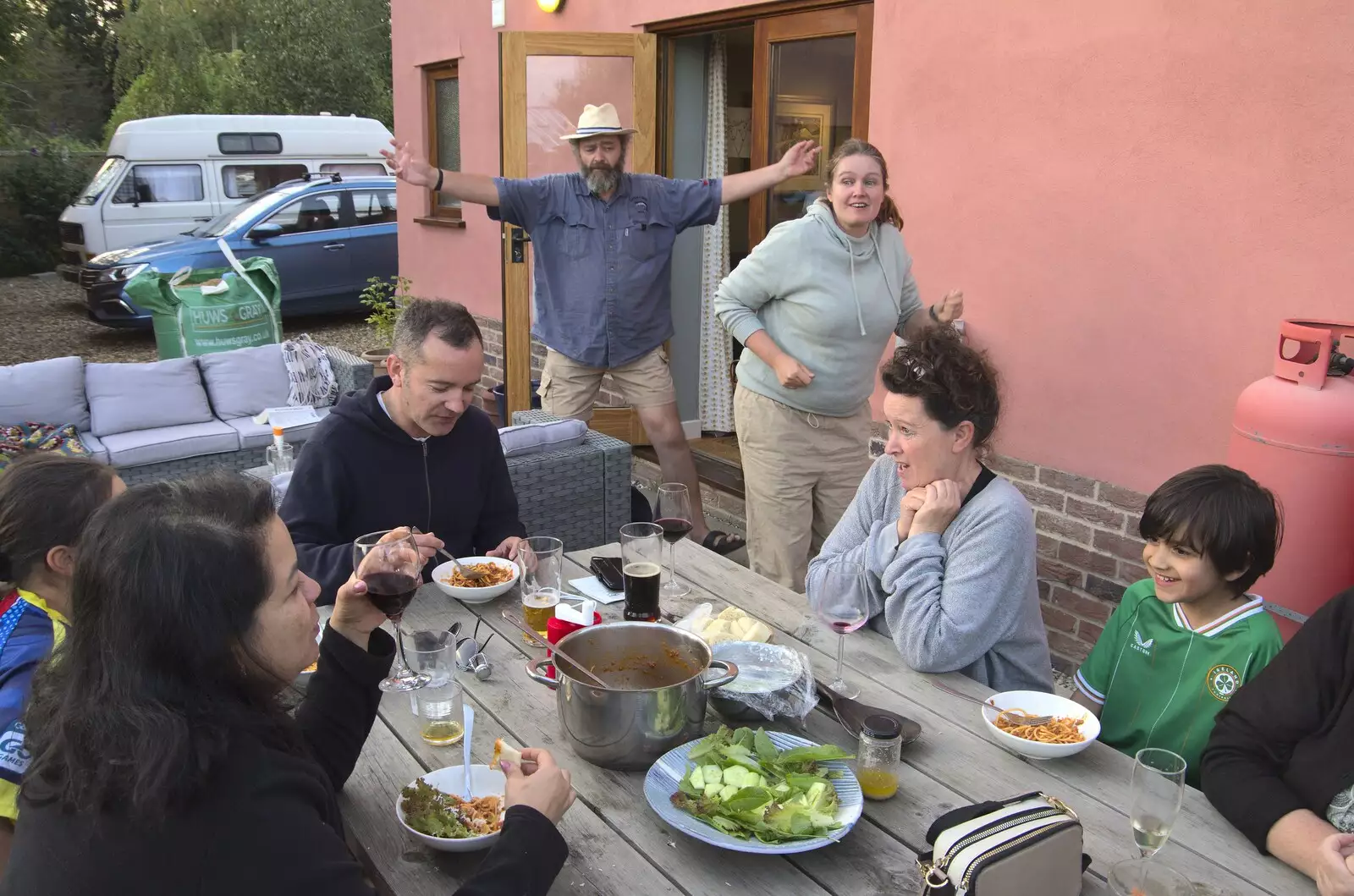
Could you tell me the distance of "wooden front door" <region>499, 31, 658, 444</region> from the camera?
602cm

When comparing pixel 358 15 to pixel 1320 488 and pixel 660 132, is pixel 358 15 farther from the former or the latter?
pixel 1320 488

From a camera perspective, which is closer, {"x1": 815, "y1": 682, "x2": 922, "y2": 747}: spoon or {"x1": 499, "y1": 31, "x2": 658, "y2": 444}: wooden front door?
{"x1": 815, "y1": 682, "x2": 922, "y2": 747}: spoon

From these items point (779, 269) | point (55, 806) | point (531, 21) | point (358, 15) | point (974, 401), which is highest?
point (358, 15)

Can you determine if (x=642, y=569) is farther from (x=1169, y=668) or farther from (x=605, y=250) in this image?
(x=605, y=250)

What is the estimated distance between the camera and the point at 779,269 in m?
3.82

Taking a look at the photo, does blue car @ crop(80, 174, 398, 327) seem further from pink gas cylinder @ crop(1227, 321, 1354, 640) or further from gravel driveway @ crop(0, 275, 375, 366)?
pink gas cylinder @ crop(1227, 321, 1354, 640)

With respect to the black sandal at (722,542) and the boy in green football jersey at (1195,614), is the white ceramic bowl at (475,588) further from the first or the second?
the black sandal at (722,542)

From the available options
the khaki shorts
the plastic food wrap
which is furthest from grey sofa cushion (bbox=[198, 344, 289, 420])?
the plastic food wrap

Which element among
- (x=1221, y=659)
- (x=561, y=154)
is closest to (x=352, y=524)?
(x=1221, y=659)

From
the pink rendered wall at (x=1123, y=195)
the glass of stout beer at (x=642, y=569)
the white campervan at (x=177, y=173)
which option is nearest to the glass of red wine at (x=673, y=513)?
the glass of stout beer at (x=642, y=569)

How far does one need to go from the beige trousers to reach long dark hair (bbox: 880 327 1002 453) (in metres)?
1.49

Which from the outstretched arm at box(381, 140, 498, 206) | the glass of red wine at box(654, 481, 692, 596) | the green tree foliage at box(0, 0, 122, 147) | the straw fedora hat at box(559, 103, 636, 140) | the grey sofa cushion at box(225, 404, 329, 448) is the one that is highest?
the green tree foliage at box(0, 0, 122, 147)

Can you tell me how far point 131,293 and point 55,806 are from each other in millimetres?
6919

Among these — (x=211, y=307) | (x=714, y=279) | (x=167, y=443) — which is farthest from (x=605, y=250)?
(x=211, y=307)
